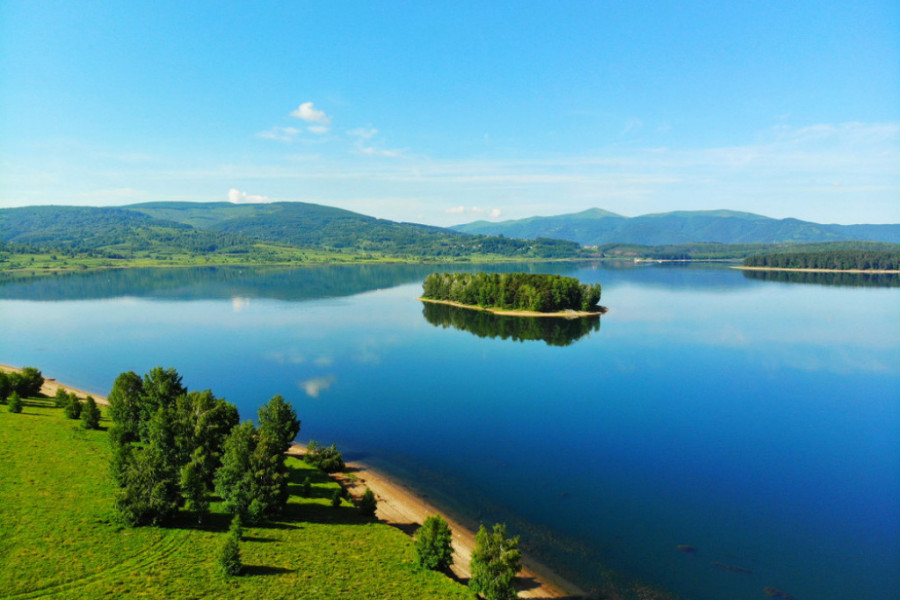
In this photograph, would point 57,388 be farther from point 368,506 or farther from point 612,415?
point 612,415

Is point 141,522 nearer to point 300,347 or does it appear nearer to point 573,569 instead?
point 573,569

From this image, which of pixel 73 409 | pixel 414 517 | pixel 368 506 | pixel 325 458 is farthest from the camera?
pixel 73 409

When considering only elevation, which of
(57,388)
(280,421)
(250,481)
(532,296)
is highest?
(532,296)

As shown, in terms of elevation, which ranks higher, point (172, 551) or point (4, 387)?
point (4, 387)

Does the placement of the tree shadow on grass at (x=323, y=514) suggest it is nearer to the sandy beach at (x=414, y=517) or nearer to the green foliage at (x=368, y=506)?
the green foliage at (x=368, y=506)

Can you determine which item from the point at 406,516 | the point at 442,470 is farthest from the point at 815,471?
the point at 406,516

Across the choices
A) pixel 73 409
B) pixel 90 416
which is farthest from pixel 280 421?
Answer: pixel 73 409

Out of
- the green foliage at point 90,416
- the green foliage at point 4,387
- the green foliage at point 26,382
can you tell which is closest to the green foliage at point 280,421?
the green foliage at point 90,416
